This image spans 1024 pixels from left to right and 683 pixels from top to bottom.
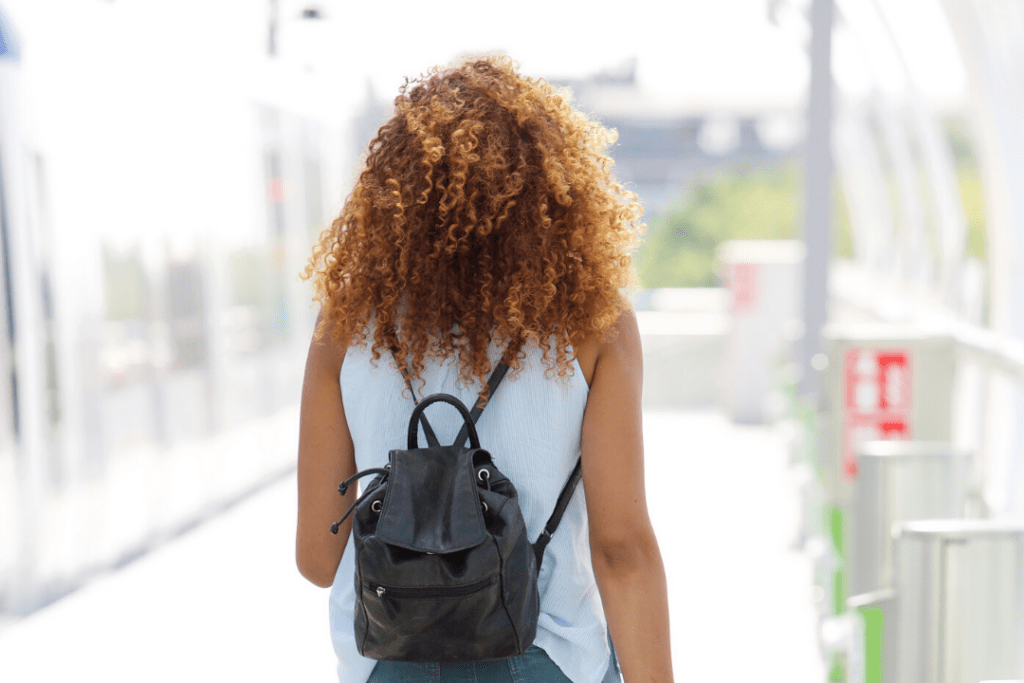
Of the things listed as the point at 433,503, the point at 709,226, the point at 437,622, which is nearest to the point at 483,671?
the point at 437,622

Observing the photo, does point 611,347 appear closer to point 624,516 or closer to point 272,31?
point 624,516

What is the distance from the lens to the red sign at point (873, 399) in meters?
3.98

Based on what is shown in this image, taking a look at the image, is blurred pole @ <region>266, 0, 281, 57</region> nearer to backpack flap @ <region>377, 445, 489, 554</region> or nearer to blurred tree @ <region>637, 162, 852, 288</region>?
backpack flap @ <region>377, 445, 489, 554</region>

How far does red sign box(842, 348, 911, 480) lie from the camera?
3.98 m

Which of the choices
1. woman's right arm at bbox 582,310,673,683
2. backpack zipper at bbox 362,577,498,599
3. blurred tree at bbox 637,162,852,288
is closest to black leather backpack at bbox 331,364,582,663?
backpack zipper at bbox 362,577,498,599

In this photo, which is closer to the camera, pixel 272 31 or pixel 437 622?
pixel 437 622

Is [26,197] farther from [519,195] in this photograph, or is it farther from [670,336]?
[670,336]

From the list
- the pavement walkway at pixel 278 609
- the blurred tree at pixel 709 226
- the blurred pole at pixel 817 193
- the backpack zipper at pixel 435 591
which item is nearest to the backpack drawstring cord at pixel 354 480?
the backpack zipper at pixel 435 591

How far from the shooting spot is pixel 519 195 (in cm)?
139

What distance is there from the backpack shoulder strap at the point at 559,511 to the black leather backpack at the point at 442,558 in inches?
3.1

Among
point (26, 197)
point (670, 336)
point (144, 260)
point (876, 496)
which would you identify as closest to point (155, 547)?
point (144, 260)

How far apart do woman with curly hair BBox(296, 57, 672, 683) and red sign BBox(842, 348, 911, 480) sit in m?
2.80

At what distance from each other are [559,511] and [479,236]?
1.22 feet

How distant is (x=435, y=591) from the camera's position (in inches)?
48.8
